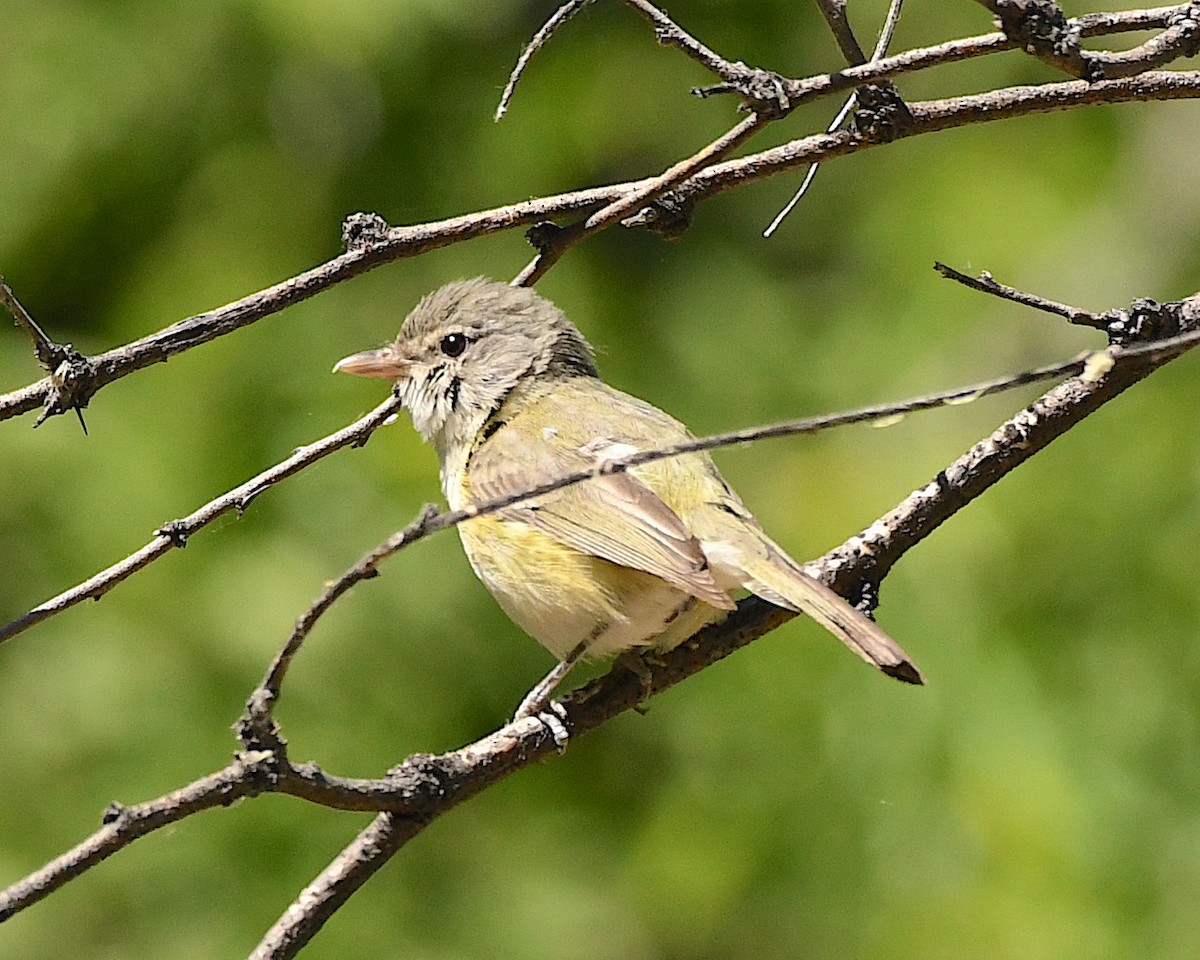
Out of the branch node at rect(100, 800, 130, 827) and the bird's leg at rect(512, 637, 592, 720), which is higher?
the branch node at rect(100, 800, 130, 827)

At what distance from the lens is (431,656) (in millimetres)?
4398

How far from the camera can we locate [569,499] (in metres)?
3.40

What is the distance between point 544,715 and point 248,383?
6.95 feet

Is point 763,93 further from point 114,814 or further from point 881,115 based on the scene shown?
point 114,814

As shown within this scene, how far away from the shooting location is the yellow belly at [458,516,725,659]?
3127mm

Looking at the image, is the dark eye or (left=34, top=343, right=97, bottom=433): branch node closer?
(left=34, top=343, right=97, bottom=433): branch node

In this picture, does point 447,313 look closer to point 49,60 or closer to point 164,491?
point 164,491

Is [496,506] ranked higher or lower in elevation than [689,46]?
lower

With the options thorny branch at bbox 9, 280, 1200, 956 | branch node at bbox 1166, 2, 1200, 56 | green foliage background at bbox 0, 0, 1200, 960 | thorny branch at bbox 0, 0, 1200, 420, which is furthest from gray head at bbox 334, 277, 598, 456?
branch node at bbox 1166, 2, 1200, 56

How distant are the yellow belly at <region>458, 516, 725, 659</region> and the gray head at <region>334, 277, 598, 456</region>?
0.51 meters

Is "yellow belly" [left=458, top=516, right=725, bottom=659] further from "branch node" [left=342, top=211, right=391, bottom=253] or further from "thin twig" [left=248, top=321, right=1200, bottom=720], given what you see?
"thin twig" [left=248, top=321, right=1200, bottom=720]

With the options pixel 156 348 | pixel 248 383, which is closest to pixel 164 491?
pixel 248 383

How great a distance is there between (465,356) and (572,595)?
90 cm

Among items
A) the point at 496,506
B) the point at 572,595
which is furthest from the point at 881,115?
the point at 572,595
